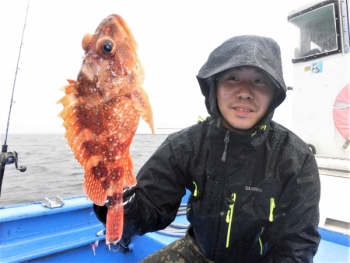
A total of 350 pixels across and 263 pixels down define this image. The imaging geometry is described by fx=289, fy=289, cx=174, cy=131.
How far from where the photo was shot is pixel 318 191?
253 cm

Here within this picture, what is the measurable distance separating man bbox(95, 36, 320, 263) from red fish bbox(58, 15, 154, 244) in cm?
88

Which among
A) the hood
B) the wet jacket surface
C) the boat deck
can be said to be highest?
the hood

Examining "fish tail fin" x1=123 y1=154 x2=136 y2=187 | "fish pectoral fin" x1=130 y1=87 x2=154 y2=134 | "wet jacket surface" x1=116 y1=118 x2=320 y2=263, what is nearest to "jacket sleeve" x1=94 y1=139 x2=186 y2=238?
"wet jacket surface" x1=116 y1=118 x2=320 y2=263

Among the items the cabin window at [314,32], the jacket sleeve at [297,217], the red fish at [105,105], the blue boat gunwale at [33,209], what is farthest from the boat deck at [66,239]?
the cabin window at [314,32]

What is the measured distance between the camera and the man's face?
256cm

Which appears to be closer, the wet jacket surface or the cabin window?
the wet jacket surface

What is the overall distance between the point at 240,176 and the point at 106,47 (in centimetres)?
175

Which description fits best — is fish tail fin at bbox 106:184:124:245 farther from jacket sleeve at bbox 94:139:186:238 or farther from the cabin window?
the cabin window

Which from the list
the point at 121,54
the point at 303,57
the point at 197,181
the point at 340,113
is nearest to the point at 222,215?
the point at 197,181

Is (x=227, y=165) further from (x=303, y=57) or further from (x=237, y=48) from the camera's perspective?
(x=303, y=57)

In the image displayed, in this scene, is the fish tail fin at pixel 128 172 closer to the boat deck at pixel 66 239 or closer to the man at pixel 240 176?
the man at pixel 240 176

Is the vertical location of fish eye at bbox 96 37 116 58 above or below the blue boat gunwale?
above

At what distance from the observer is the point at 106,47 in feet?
4.63

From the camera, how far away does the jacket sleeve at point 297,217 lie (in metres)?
2.41
